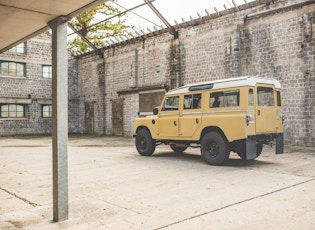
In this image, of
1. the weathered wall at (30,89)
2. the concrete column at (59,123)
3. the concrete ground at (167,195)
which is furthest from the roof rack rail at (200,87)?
the weathered wall at (30,89)

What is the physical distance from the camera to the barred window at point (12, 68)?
67.8 ft

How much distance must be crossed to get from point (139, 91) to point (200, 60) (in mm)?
4649

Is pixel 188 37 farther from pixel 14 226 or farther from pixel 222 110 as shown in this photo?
pixel 14 226

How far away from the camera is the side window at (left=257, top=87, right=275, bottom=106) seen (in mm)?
7777

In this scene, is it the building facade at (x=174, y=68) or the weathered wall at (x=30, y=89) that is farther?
the weathered wall at (x=30, y=89)

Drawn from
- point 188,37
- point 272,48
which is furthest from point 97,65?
point 272,48

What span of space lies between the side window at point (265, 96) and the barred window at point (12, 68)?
713 inches

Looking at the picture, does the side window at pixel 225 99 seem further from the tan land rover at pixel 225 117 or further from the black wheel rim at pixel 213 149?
the black wheel rim at pixel 213 149

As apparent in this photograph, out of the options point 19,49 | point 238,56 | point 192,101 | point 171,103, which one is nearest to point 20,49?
point 19,49

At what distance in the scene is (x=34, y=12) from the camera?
12.4 feet

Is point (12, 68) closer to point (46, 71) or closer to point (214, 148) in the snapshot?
point (46, 71)

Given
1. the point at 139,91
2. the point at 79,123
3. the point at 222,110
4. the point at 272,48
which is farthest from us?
the point at 79,123

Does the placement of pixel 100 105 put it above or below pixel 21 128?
above

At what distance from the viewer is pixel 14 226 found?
3.65 meters
